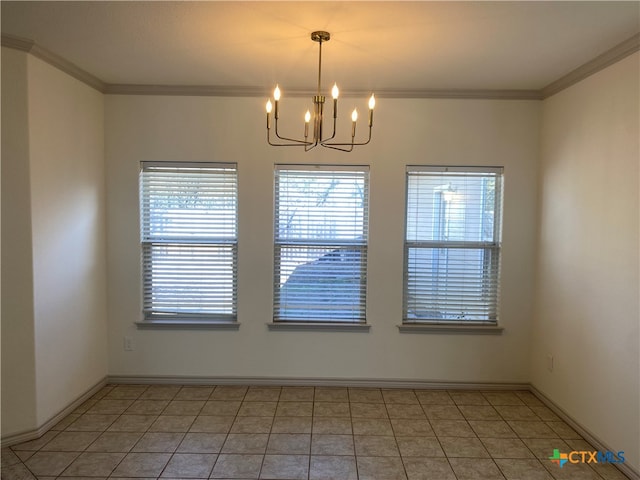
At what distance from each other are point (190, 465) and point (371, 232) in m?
2.19

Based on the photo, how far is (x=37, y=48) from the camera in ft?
8.44

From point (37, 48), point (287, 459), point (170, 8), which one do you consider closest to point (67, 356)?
point (287, 459)

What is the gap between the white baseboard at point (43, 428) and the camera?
2.56 meters

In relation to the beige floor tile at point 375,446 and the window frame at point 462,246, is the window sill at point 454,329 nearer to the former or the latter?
the window frame at point 462,246

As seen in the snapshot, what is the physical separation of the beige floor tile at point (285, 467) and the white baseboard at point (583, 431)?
1922mm

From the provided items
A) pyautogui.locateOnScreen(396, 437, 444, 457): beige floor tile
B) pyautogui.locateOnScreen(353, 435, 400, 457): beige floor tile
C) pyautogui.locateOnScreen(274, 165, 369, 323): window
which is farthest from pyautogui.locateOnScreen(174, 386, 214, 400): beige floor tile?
pyautogui.locateOnScreen(396, 437, 444, 457): beige floor tile

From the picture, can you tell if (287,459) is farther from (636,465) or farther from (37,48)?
(37,48)

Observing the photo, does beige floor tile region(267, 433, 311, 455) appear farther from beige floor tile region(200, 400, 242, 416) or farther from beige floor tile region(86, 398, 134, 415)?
beige floor tile region(86, 398, 134, 415)

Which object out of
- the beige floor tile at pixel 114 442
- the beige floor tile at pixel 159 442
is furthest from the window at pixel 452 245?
the beige floor tile at pixel 114 442

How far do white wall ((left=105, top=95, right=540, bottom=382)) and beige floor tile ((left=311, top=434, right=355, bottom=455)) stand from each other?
0.85 m

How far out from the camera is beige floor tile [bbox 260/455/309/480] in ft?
7.52

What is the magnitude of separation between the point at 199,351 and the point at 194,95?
2276 mm

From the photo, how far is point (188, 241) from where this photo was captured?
349cm

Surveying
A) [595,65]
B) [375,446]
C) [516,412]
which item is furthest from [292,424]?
[595,65]
